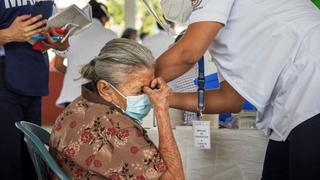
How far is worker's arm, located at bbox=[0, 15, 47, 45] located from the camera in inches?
98.6

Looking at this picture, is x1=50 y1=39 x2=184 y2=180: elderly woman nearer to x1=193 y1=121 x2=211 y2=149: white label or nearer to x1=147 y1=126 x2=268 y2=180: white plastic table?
x1=193 y1=121 x2=211 y2=149: white label

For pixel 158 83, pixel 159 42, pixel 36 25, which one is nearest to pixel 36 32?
pixel 36 25

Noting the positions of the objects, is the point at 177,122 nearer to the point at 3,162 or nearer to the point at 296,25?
the point at 3,162

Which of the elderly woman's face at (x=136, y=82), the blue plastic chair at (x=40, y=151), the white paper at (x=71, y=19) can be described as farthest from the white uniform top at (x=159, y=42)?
the elderly woman's face at (x=136, y=82)

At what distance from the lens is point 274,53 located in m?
1.97

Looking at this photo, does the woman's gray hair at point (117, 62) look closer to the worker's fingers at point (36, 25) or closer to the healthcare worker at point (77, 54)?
the worker's fingers at point (36, 25)

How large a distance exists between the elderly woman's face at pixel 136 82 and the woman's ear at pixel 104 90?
0.04 metres

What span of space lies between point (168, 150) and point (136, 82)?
276 mm

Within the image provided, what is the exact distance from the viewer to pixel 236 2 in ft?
6.63

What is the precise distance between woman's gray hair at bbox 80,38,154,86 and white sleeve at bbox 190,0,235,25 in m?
0.22

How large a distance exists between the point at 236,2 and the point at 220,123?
3.67ft

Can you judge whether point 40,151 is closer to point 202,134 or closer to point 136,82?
point 136,82

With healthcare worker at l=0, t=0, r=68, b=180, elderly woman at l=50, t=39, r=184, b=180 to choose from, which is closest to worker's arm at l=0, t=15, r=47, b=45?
healthcare worker at l=0, t=0, r=68, b=180

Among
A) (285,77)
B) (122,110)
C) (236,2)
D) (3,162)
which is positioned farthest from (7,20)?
(285,77)
